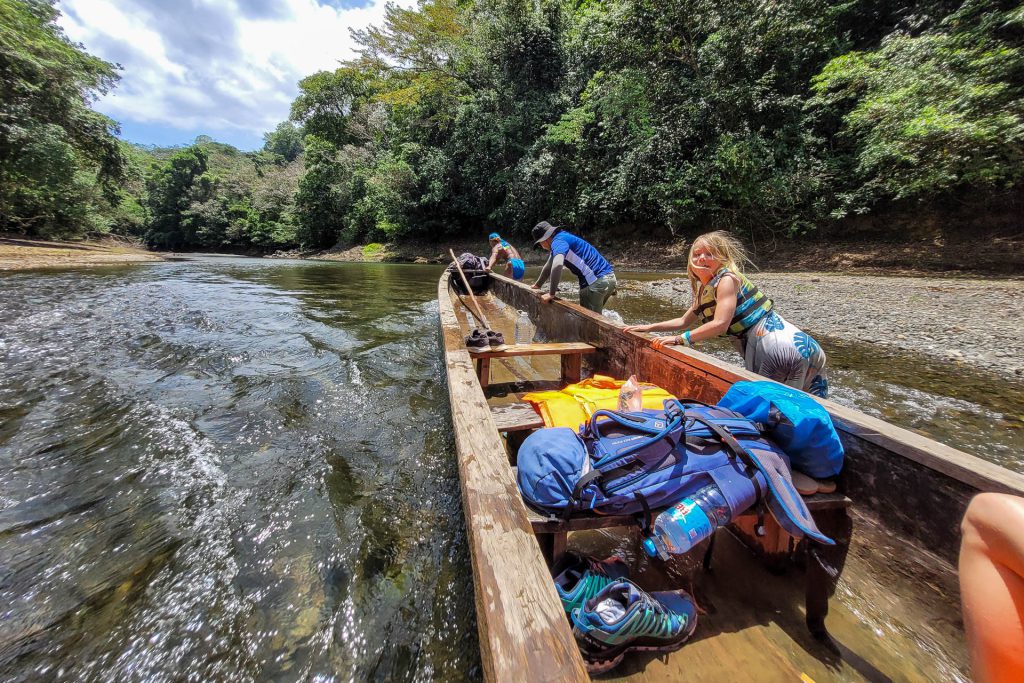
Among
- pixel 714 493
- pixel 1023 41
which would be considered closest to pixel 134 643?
pixel 714 493

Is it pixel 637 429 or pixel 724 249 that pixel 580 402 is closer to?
pixel 637 429

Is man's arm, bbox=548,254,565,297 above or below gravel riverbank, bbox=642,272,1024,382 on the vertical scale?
above

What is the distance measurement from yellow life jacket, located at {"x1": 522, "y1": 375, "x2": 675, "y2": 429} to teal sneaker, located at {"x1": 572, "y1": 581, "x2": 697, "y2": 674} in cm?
90

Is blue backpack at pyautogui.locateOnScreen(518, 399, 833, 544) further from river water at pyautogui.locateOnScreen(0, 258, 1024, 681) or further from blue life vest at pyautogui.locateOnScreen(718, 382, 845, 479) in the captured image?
river water at pyautogui.locateOnScreen(0, 258, 1024, 681)

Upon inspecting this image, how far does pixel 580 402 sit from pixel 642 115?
1614cm

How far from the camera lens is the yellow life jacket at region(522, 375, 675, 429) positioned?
2.20 metres

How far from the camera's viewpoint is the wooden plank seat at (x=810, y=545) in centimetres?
131

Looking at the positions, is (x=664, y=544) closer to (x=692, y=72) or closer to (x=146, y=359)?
(x=146, y=359)

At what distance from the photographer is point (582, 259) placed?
4660 millimetres

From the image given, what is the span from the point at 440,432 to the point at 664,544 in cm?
219

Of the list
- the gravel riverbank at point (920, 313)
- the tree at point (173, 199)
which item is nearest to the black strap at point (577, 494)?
the gravel riverbank at point (920, 313)

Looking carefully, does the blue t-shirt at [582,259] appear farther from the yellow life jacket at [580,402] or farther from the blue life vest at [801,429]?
the blue life vest at [801,429]

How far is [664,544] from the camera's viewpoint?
4.06 ft

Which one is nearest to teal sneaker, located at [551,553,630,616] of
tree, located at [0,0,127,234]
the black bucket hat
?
the black bucket hat
